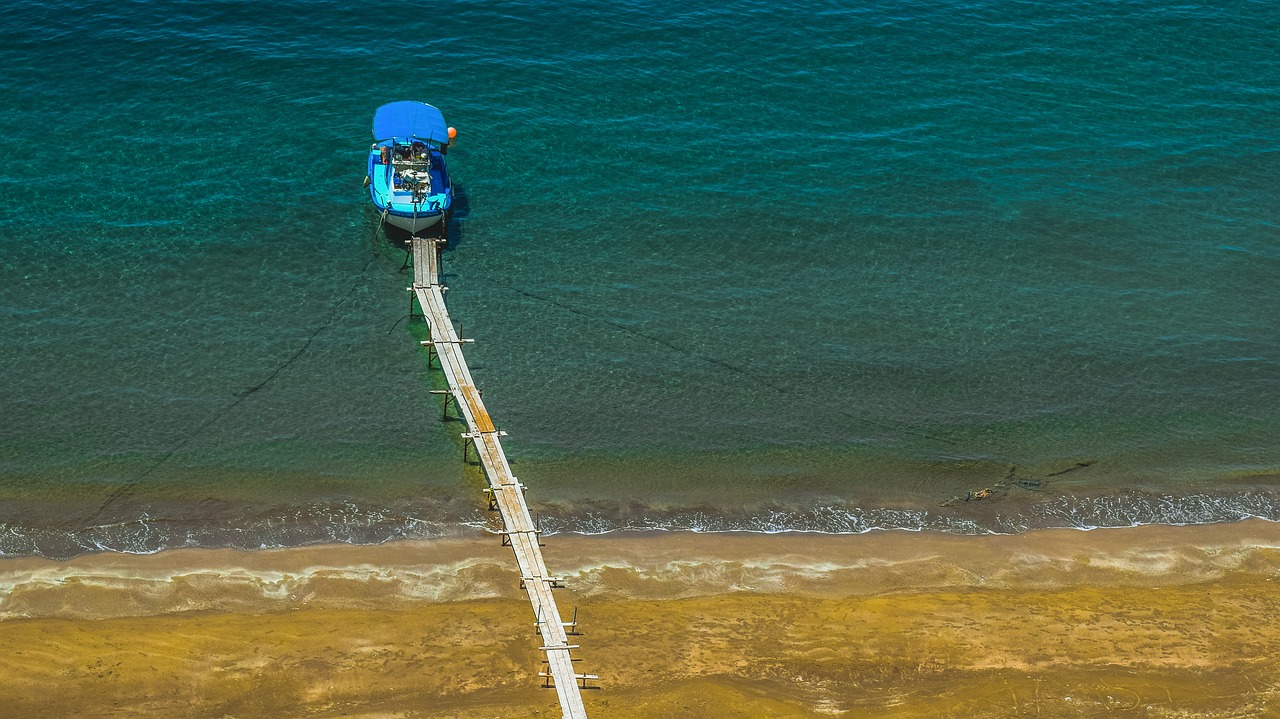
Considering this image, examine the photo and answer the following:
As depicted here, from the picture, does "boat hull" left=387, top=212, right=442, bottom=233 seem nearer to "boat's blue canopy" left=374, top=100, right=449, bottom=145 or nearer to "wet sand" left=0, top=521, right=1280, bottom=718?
"boat's blue canopy" left=374, top=100, right=449, bottom=145

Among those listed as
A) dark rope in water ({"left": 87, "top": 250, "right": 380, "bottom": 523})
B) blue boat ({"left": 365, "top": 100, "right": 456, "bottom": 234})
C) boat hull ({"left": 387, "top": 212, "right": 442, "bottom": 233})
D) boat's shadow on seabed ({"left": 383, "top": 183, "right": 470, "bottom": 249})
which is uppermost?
blue boat ({"left": 365, "top": 100, "right": 456, "bottom": 234})

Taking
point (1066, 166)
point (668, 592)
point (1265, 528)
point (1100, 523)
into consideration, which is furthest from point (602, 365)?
point (1066, 166)

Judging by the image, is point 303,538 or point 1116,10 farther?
point 1116,10

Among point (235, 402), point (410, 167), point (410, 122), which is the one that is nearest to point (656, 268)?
point (410, 167)

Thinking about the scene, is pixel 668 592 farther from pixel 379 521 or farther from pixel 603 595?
pixel 379 521

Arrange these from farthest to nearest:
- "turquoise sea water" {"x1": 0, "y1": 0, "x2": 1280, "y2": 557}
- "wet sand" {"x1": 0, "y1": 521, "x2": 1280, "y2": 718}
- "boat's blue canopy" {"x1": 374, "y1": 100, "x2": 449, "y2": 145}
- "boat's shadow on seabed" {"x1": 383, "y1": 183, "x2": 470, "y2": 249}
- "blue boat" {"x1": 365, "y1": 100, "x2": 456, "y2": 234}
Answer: "boat's blue canopy" {"x1": 374, "y1": 100, "x2": 449, "y2": 145}
"boat's shadow on seabed" {"x1": 383, "y1": 183, "x2": 470, "y2": 249}
"blue boat" {"x1": 365, "y1": 100, "x2": 456, "y2": 234}
"turquoise sea water" {"x1": 0, "y1": 0, "x2": 1280, "y2": 557}
"wet sand" {"x1": 0, "y1": 521, "x2": 1280, "y2": 718}

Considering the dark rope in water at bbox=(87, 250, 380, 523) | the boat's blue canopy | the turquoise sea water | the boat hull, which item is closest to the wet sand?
the turquoise sea water

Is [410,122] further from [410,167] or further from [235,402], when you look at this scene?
[235,402]
